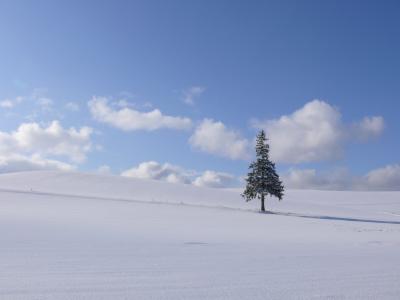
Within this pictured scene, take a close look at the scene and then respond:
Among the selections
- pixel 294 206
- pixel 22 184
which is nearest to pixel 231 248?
pixel 294 206

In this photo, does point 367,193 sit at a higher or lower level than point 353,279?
higher

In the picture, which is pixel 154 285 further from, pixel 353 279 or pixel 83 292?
pixel 353 279

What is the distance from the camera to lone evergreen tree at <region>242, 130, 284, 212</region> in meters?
49.5

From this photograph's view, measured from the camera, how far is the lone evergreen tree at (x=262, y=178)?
4947cm

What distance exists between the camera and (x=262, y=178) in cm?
4988

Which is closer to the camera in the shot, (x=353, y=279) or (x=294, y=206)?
(x=353, y=279)

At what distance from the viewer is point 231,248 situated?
567 inches

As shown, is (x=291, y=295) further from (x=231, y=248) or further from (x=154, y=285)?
(x=231, y=248)

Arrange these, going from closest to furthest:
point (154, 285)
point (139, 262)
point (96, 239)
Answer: point (154, 285)
point (139, 262)
point (96, 239)

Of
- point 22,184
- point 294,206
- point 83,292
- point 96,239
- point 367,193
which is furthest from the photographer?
point 367,193

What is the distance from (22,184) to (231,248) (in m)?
63.4

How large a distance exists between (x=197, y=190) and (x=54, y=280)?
202 feet

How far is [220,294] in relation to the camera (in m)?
7.16

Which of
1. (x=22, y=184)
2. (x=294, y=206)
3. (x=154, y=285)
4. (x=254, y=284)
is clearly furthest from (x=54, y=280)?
(x=22, y=184)
